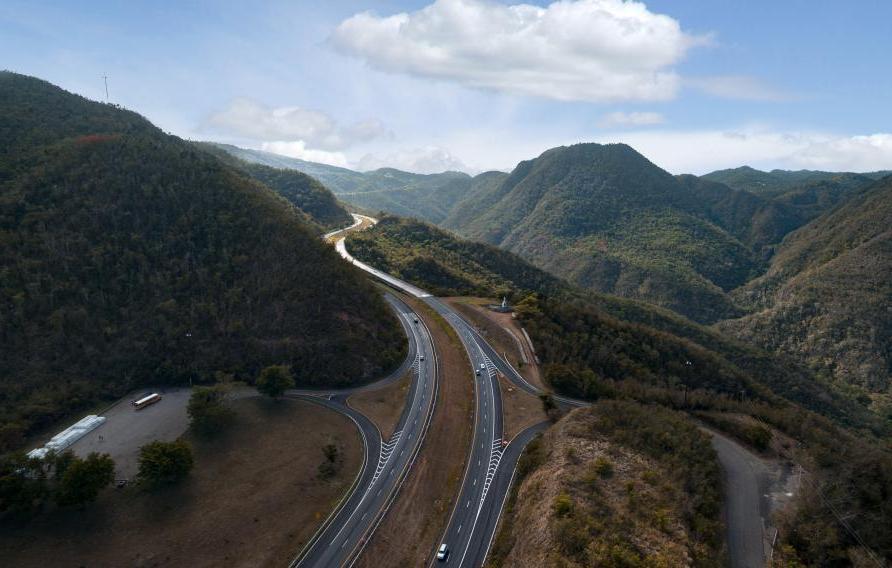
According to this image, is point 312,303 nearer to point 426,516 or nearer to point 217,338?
point 217,338

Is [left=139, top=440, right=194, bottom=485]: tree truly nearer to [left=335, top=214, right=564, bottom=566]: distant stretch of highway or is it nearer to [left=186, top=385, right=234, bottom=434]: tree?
[left=186, top=385, right=234, bottom=434]: tree

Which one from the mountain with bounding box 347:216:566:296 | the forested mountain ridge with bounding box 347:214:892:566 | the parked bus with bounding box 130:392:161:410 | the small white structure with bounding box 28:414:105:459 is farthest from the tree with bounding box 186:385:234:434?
the mountain with bounding box 347:216:566:296

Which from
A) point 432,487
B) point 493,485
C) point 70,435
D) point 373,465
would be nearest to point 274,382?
point 373,465

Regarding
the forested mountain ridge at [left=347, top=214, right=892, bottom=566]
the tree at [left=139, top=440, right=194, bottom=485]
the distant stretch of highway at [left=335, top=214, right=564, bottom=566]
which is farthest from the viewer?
the tree at [left=139, top=440, right=194, bottom=485]

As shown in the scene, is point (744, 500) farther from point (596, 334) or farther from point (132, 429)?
point (132, 429)

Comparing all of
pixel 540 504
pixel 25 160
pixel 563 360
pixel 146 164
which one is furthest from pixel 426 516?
pixel 25 160

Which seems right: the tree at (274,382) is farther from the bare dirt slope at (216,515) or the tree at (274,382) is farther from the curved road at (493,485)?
the curved road at (493,485)
